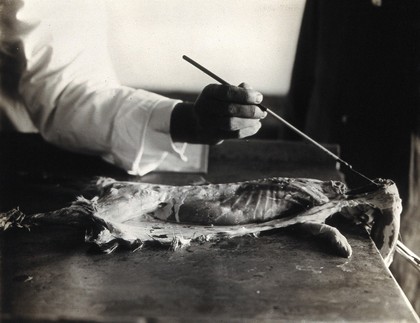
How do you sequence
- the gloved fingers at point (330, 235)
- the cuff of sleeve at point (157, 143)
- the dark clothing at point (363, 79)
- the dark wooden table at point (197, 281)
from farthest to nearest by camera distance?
the dark clothing at point (363, 79)
the cuff of sleeve at point (157, 143)
the gloved fingers at point (330, 235)
the dark wooden table at point (197, 281)

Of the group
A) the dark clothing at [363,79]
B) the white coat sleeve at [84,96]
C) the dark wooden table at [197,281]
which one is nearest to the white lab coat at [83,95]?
the white coat sleeve at [84,96]

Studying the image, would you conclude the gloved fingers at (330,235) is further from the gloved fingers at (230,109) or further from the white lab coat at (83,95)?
the white lab coat at (83,95)

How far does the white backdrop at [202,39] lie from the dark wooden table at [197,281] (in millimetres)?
1329

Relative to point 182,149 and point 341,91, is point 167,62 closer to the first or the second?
point 182,149

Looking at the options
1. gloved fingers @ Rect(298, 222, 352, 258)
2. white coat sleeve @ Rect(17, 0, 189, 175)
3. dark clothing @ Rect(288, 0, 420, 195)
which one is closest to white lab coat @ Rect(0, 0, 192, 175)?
Result: white coat sleeve @ Rect(17, 0, 189, 175)

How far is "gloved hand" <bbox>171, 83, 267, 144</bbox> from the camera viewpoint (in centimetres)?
209

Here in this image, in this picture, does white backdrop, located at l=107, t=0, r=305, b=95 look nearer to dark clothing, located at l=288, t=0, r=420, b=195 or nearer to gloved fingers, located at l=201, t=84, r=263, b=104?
dark clothing, located at l=288, t=0, r=420, b=195

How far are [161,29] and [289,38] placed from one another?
1022 mm

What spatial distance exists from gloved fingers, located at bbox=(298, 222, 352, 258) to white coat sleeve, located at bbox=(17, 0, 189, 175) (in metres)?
0.93

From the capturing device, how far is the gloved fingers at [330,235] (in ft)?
5.78

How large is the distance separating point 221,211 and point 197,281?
0.51 meters

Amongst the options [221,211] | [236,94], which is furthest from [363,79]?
[221,211]

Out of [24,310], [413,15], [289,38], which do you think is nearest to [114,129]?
[24,310]

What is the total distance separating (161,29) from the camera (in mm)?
3010
